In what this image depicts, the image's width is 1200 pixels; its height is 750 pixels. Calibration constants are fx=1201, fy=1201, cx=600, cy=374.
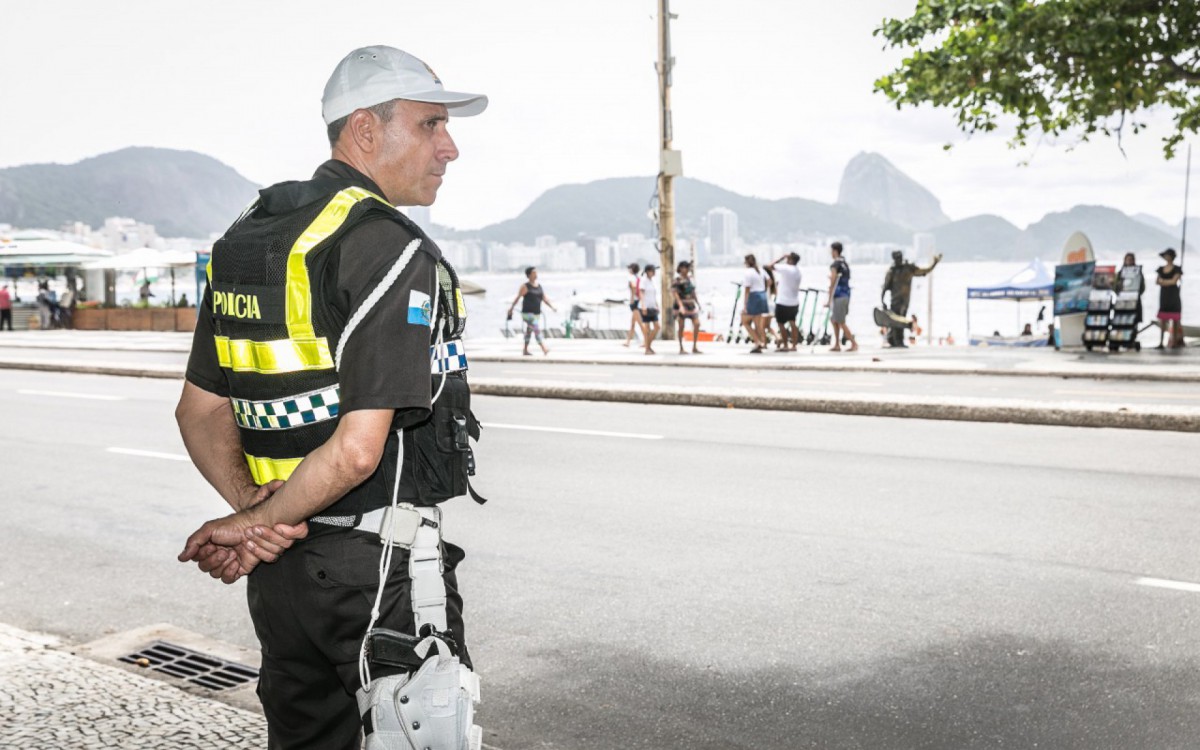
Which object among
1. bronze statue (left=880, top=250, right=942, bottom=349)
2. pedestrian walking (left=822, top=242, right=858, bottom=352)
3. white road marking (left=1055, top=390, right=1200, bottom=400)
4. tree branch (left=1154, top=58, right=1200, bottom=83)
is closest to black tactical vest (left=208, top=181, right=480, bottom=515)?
white road marking (left=1055, top=390, right=1200, bottom=400)

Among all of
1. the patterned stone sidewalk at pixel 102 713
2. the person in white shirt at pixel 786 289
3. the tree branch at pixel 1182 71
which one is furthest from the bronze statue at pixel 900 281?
the patterned stone sidewalk at pixel 102 713

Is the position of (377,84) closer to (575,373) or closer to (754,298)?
(575,373)

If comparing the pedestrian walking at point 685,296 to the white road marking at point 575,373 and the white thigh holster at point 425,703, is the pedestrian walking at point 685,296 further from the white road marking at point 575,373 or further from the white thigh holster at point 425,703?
the white thigh holster at point 425,703

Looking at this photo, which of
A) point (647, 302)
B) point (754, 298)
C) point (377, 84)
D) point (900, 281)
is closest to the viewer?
point (377, 84)

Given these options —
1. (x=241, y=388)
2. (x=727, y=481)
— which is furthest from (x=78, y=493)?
(x=241, y=388)

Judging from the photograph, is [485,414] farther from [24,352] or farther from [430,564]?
[24,352]

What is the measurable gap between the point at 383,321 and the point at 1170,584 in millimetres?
4882

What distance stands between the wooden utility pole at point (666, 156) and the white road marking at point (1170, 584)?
76.6ft

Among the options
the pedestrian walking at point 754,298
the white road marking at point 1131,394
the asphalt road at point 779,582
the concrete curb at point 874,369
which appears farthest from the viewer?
the pedestrian walking at point 754,298

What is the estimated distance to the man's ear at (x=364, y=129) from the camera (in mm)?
2496

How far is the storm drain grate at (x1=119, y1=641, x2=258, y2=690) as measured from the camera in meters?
4.61

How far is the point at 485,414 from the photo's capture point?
1352 centimetres

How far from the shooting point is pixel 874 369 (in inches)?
715

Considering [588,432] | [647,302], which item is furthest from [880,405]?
[647,302]
